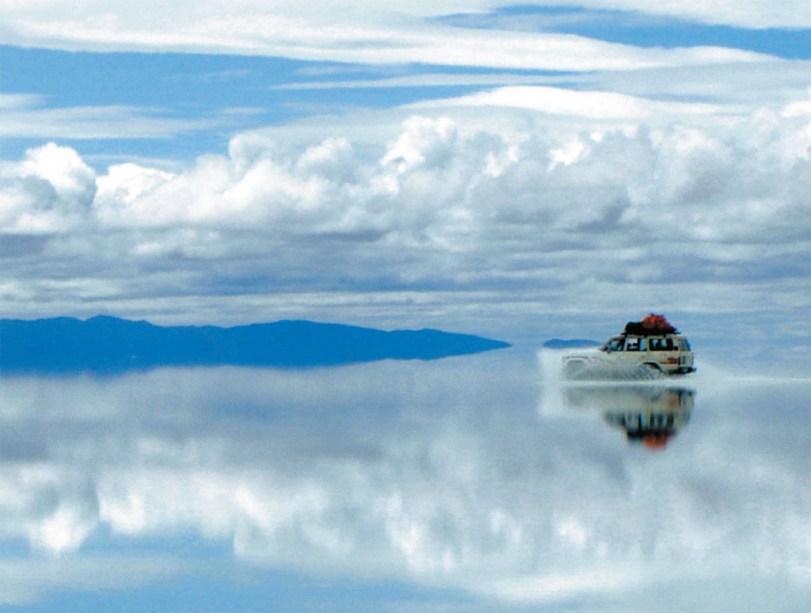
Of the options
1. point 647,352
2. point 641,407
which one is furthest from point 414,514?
Result: point 647,352

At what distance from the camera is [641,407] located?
159 ft

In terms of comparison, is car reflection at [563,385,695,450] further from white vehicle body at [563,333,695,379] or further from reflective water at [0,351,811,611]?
white vehicle body at [563,333,695,379]

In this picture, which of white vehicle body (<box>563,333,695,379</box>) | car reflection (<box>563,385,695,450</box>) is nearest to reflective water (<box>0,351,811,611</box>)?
car reflection (<box>563,385,695,450</box>)

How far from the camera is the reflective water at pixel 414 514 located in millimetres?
17016

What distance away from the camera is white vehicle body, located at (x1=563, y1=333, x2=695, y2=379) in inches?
2653

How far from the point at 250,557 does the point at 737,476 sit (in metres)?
11.0

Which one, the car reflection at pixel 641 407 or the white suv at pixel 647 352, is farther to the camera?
the white suv at pixel 647 352

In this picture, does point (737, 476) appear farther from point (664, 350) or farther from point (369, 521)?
point (664, 350)

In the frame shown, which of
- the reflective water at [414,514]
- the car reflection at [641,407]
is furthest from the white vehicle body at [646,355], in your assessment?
the reflective water at [414,514]

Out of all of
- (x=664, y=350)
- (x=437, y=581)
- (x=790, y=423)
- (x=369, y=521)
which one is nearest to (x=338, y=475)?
(x=369, y=521)

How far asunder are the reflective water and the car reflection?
0.90 feet

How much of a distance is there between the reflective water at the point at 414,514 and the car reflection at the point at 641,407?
276 millimetres

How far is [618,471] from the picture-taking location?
91.9ft

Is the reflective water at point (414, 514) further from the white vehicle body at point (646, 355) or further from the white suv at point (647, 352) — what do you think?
the white vehicle body at point (646, 355)
